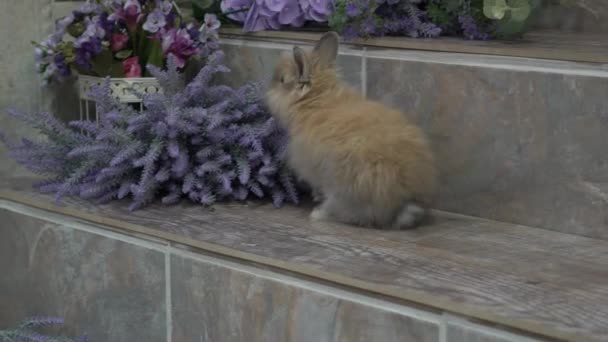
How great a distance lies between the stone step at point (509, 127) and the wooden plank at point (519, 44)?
0.06 ft

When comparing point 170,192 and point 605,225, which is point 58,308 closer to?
point 170,192

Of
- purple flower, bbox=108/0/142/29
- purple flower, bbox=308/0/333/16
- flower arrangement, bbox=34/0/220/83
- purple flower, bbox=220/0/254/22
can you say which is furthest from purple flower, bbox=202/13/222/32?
purple flower, bbox=308/0/333/16

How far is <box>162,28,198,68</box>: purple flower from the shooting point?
274cm

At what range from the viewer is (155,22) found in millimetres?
2736

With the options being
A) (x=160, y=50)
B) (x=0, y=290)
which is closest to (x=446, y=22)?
(x=160, y=50)

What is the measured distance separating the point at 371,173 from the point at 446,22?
693 mm

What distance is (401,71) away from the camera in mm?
2473

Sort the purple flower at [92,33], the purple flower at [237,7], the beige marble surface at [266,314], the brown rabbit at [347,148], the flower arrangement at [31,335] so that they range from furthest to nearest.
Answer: the purple flower at [237,7]
the purple flower at [92,33]
the flower arrangement at [31,335]
the brown rabbit at [347,148]
the beige marble surface at [266,314]

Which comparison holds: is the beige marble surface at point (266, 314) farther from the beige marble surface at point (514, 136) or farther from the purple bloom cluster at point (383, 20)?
the purple bloom cluster at point (383, 20)

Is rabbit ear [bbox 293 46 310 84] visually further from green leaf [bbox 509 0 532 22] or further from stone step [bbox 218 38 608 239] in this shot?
green leaf [bbox 509 0 532 22]

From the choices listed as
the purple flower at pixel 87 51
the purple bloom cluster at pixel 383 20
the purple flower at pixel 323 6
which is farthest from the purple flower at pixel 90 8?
the purple bloom cluster at pixel 383 20

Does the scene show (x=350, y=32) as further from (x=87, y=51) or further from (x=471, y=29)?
(x=87, y=51)

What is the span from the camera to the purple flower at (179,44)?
274 cm

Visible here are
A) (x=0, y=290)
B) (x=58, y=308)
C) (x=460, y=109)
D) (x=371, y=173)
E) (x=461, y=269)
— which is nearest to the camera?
(x=461, y=269)
